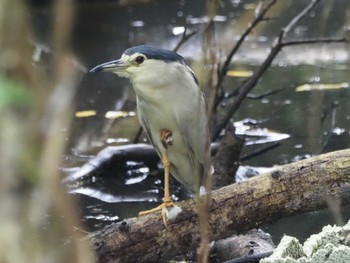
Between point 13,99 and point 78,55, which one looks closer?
point 13,99

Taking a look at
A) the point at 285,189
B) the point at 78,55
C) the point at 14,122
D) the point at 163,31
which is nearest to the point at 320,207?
the point at 285,189

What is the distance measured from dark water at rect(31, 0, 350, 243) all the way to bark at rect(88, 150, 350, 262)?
0.61 m

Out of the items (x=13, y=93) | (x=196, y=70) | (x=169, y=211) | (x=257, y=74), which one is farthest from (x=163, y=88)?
(x=13, y=93)

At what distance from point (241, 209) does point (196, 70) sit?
2489 mm

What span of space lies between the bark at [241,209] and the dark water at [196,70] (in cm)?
61

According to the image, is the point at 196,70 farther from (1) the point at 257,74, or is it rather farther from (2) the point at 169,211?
(2) the point at 169,211

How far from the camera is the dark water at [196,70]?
543cm

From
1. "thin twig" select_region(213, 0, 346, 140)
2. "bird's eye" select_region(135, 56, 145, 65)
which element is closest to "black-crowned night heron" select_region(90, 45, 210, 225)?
"bird's eye" select_region(135, 56, 145, 65)

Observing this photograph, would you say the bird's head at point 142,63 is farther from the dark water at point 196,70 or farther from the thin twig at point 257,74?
the thin twig at point 257,74

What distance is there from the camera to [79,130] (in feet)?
21.3

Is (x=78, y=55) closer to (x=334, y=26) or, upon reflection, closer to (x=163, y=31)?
(x=163, y=31)

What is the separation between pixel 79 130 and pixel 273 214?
120 inches

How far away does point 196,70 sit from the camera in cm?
603

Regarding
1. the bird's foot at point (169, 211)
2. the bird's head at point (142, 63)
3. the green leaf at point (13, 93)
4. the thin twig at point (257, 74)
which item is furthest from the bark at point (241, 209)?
the green leaf at point (13, 93)
